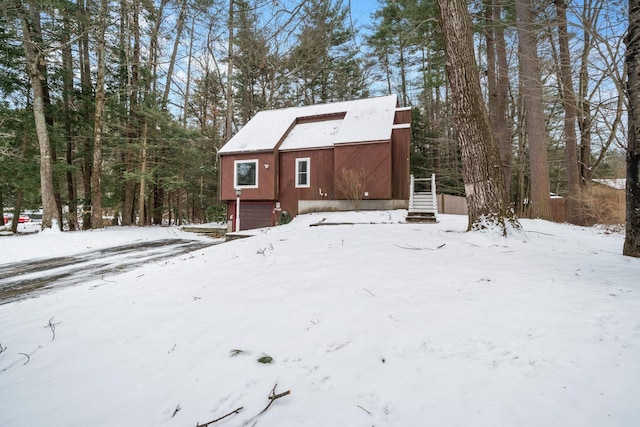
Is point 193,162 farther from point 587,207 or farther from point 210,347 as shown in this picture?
point 587,207

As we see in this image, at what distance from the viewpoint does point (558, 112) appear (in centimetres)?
1533

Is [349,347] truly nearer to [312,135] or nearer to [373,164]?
[373,164]

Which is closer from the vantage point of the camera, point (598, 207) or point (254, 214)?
point (598, 207)

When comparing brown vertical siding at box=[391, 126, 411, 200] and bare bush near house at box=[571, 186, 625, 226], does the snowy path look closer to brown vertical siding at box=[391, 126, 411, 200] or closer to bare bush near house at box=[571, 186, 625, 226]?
brown vertical siding at box=[391, 126, 411, 200]

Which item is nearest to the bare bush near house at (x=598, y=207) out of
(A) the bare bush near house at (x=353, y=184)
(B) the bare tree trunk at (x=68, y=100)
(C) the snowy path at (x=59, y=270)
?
(A) the bare bush near house at (x=353, y=184)

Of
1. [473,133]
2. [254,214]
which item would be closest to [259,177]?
[254,214]

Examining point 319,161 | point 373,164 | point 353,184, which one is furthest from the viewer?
point 319,161

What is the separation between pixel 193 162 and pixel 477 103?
16.5 meters

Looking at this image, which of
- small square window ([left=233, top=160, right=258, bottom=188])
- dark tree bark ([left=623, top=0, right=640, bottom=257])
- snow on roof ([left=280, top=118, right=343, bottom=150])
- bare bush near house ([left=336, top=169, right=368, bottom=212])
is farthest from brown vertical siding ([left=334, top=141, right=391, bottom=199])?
dark tree bark ([left=623, top=0, right=640, bottom=257])

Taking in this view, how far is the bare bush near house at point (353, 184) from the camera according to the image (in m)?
12.2

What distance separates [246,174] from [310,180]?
3550 mm

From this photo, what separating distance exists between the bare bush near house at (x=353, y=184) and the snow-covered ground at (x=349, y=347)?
28.5 feet

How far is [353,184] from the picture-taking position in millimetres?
12211

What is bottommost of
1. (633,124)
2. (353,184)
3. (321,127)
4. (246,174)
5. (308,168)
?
(353,184)
